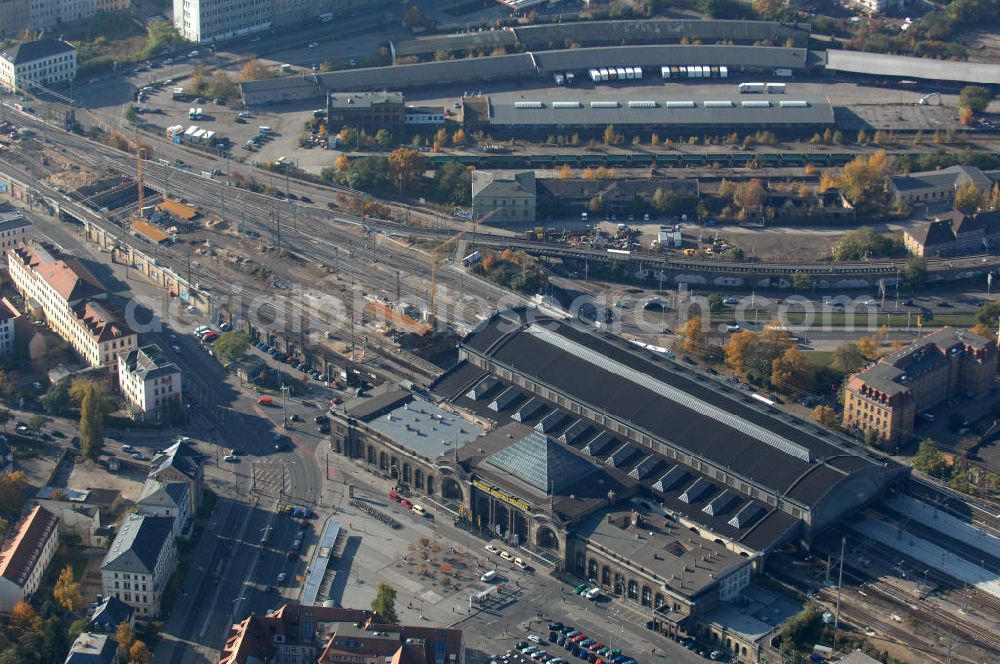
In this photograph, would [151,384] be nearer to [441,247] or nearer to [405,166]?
[441,247]

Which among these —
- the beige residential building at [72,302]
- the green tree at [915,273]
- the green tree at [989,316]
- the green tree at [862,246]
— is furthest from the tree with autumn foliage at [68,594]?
the green tree at [915,273]

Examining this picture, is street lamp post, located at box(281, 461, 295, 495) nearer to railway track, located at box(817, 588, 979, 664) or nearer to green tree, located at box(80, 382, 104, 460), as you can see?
green tree, located at box(80, 382, 104, 460)

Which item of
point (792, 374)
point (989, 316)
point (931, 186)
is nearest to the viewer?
point (792, 374)

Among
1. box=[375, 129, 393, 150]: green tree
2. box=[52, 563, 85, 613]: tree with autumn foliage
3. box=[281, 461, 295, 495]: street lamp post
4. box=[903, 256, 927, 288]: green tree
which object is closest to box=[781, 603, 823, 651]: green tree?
box=[281, 461, 295, 495]: street lamp post

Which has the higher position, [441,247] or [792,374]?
[441,247]

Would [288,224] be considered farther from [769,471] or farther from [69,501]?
[769,471]

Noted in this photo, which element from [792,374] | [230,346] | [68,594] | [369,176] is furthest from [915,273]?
[68,594]
